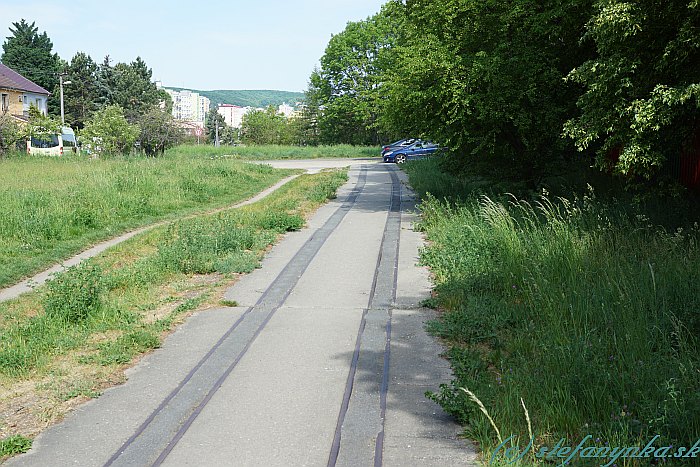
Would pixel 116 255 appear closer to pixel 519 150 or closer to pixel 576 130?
pixel 576 130

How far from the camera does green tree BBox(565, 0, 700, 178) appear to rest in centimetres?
1033

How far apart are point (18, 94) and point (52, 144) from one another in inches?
463

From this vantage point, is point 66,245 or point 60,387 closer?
point 60,387

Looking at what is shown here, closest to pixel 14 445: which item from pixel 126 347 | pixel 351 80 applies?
pixel 126 347

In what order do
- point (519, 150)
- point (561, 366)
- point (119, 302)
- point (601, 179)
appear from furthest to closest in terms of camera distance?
point (601, 179) < point (519, 150) < point (119, 302) < point (561, 366)

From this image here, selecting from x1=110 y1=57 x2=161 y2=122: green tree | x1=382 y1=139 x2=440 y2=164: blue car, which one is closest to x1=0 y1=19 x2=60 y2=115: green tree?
x1=110 y1=57 x2=161 y2=122: green tree

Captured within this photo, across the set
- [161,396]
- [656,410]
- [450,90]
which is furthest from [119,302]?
[450,90]

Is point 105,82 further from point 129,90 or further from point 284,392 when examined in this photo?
point 284,392

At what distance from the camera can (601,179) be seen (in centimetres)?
1875

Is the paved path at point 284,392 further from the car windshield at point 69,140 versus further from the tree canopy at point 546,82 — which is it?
the car windshield at point 69,140

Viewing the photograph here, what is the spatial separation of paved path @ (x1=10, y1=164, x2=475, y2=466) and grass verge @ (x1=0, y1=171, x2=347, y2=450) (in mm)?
286

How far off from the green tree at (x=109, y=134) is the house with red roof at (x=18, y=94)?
17.7 meters

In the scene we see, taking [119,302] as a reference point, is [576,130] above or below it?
above

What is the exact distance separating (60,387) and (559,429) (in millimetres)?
4147
